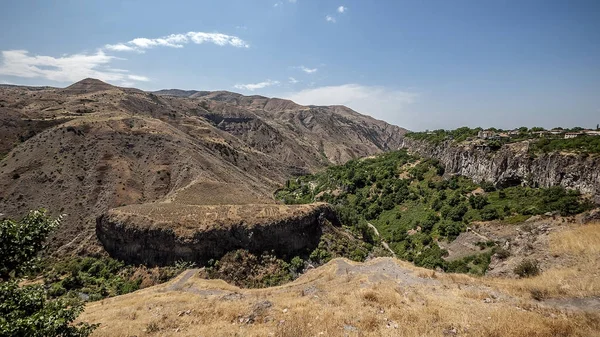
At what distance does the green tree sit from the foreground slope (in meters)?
6.59

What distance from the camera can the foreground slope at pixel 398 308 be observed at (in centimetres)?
1154

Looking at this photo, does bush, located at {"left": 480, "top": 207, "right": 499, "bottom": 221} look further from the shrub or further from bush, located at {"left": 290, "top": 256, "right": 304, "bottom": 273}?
bush, located at {"left": 290, "top": 256, "right": 304, "bottom": 273}

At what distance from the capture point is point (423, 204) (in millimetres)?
56531

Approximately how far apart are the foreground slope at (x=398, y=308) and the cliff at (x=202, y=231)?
17.6 m

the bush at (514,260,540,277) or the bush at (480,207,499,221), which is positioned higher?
the bush at (514,260,540,277)

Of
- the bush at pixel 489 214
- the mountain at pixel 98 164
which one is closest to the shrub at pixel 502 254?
the bush at pixel 489 214

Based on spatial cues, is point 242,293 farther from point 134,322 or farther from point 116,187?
point 116,187

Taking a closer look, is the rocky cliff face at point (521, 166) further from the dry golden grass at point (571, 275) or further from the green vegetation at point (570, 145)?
the dry golden grass at point (571, 275)

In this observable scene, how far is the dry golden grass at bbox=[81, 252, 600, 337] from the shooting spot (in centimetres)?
1130

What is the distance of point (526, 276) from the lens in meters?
18.6

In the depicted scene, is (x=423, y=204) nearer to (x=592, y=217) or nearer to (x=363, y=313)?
(x=592, y=217)

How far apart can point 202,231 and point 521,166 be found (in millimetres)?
48760

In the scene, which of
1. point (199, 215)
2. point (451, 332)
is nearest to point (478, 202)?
point (451, 332)

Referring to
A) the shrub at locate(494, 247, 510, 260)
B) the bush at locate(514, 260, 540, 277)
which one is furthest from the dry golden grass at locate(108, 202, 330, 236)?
the bush at locate(514, 260, 540, 277)
